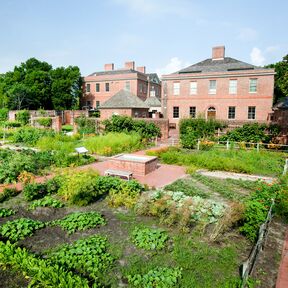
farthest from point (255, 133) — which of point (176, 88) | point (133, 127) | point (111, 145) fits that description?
point (176, 88)

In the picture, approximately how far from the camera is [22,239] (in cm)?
551

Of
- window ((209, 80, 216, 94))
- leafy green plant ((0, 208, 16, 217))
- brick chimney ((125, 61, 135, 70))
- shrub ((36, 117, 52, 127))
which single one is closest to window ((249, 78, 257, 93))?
window ((209, 80, 216, 94))

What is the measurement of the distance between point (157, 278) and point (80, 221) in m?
2.68

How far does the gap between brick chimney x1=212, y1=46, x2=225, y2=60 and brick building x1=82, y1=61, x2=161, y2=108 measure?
46.2 ft

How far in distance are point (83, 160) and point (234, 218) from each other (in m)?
9.46

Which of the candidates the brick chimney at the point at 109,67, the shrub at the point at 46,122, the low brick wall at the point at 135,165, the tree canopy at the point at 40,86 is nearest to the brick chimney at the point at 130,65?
the brick chimney at the point at 109,67

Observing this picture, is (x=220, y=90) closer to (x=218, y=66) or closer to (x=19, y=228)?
(x=218, y=66)

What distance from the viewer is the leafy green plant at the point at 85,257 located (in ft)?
14.5

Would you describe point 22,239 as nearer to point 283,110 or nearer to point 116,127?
point 116,127

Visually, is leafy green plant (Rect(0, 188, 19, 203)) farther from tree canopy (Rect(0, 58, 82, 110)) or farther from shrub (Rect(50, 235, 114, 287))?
tree canopy (Rect(0, 58, 82, 110))

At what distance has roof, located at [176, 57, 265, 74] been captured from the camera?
98.2ft

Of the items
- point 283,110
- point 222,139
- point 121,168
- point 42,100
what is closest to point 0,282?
point 121,168

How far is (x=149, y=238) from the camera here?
5449mm

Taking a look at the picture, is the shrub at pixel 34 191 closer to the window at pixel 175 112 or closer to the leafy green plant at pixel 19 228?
the leafy green plant at pixel 19 228
